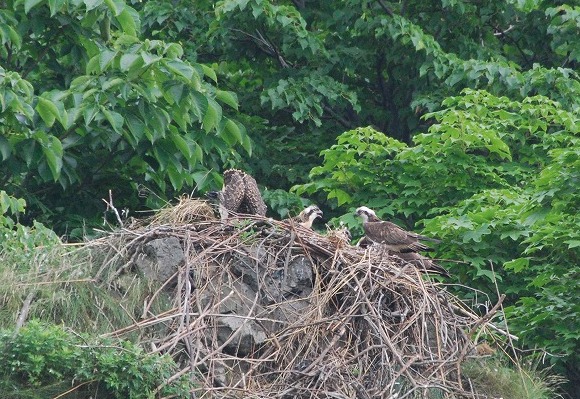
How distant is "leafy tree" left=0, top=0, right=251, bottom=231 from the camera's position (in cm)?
1244

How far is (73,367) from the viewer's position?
30.9 ft

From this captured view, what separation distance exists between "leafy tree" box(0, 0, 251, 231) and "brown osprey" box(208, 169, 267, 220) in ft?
1.79

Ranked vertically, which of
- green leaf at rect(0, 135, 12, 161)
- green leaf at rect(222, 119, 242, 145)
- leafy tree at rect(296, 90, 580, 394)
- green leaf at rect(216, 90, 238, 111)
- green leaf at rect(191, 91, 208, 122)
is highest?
green leaf at rect(191, 91, 208, 122)

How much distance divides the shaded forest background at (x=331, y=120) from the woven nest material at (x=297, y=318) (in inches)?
65.8

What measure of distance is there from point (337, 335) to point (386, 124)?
9.43 metres

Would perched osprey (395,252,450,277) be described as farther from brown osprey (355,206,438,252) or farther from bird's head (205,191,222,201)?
bird's head (205,191,222,201)

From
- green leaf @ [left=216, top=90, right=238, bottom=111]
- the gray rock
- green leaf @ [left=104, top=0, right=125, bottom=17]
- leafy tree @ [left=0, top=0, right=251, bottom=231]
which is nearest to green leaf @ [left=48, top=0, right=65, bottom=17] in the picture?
leafy tree @ [left=0, top=0, right=251, bottom=231]

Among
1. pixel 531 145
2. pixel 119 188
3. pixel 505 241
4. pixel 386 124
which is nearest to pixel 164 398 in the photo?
pixel 119 188

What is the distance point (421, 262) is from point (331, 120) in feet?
25.4

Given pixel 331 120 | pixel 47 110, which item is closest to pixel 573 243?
pixel 47 110

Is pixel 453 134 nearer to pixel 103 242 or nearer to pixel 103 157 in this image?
pixel 103 157

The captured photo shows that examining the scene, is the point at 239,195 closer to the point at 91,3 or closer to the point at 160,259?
the point at 160,259

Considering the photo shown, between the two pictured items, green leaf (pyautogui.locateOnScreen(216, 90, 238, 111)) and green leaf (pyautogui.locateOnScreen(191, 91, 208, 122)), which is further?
green leaf (pyautogui.locateOnScreen(216, 90, 238, 111))

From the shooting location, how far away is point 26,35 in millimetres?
14328
